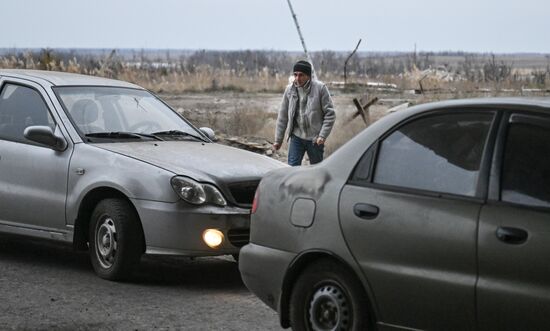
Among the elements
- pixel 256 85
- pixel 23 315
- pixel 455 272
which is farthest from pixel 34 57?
pixel 455 272

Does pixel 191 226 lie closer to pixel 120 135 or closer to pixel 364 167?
pixel 120 135

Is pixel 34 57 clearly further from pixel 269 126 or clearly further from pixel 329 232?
pixel 329 232

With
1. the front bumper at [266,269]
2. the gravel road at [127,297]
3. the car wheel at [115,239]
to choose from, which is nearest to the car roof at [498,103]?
the front bumper at [266,269]

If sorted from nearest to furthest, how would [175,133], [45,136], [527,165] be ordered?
[527,165]
[45,136]
[175,133]

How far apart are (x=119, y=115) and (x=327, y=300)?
15.0 feet

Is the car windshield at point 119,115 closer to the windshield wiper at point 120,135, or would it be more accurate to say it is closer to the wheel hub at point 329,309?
the windshield wiper at point 120,135

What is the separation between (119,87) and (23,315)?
11.3ft

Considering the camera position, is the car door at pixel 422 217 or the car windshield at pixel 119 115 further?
the car windshield at pixel 119 115

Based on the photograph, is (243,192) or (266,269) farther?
(243,192)

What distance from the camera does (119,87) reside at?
11305mm

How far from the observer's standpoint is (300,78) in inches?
505

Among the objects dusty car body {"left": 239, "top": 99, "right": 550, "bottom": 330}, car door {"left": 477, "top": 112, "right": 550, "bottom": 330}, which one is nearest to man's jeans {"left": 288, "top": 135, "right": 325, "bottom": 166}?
dusty car body {"left": 239, "top": 99, "right": 550, "bottom": 330}

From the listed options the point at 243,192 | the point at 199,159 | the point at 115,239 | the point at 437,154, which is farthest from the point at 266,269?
the point at 199,159

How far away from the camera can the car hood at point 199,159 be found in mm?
9656
